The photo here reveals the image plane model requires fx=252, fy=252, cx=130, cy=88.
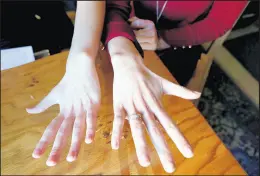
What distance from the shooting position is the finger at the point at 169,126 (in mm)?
371

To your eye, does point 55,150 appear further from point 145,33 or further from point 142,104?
point 145,33

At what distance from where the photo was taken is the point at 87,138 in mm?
355

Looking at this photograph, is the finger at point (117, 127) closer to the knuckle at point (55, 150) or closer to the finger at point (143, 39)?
the knuckle at point (55, 150)

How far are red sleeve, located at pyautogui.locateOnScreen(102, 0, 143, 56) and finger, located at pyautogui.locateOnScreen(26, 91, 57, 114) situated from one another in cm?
17

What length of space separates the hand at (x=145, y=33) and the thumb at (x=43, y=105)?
0.22 metres

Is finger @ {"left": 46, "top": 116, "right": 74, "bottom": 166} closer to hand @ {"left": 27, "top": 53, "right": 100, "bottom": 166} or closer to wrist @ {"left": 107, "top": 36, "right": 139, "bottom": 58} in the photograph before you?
hand @ {"left": 27, "top": 53, "right": 100, "bottom": 166}

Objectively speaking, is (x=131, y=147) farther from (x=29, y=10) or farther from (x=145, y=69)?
(x=29, y=10)

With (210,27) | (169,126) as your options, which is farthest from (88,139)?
(210,27)

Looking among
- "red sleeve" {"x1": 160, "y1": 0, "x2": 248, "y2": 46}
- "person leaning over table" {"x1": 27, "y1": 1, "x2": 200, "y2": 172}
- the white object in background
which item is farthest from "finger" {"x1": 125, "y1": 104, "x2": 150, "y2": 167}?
"red sleeve" {"x1": 160, "y1": 0, "x2": 248, "y2": 46}

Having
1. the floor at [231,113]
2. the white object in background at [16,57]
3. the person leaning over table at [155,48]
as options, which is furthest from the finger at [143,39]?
the floor at [231,113]

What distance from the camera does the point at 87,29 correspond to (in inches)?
18.0

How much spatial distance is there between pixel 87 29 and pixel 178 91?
0.20 meters

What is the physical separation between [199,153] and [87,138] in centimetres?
24

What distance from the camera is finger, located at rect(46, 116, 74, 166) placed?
334 mm
